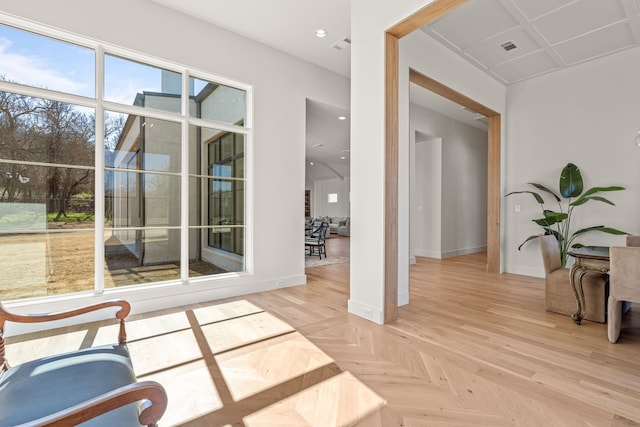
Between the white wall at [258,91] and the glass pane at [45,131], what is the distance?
813 mm

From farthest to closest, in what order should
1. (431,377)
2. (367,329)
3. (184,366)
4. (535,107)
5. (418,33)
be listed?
(535,107) < (418,33) < (367,329) < (184,366) < (431,377)

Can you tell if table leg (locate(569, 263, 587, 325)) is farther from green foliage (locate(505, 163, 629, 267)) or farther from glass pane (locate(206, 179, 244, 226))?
glass pane (locate(206, 179, 244, 226))

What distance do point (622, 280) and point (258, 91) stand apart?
178 inches

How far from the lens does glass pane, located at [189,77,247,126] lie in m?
3.85

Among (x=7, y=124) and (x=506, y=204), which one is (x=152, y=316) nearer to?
(x=7, y=124)

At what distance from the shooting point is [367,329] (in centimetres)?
288

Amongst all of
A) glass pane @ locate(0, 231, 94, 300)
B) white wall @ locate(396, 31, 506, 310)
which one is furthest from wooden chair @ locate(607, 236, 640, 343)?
glass pane @ locate(0, 231, 94, 300)

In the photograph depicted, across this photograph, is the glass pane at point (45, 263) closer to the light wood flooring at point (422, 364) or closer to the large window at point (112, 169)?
the large window at point (112, 169)

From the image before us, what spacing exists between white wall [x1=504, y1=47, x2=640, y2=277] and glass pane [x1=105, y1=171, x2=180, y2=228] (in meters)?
5.68

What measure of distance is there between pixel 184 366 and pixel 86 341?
1139mm

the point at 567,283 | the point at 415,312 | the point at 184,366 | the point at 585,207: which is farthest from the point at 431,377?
the point at 585,207

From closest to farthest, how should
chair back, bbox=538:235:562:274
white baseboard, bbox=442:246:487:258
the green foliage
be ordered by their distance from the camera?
chair back, bbox=538:235:562:274, the green foliage, white baseboard, bbox=442:246:487:258

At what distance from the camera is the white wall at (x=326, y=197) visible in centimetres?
1566

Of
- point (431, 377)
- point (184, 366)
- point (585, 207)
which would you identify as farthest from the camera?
point (585, 207)
